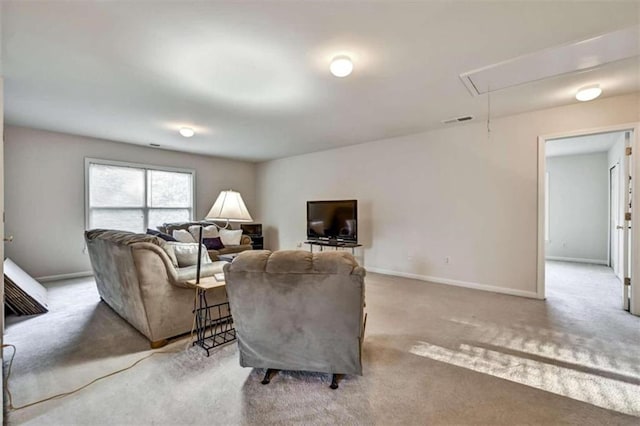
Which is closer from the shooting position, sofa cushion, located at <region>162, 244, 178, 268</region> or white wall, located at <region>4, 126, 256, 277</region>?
sofa cushion, located at <region>162, 244, 178, 268</region>

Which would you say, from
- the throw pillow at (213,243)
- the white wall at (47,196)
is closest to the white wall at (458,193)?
the throw pillow at (213,243)

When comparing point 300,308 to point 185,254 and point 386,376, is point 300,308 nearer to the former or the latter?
point 386,376

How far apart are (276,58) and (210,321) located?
2416mm

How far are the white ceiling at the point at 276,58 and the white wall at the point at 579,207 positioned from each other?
13.1 feet

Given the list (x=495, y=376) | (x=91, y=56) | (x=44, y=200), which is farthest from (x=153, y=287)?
(x=44, y=200)

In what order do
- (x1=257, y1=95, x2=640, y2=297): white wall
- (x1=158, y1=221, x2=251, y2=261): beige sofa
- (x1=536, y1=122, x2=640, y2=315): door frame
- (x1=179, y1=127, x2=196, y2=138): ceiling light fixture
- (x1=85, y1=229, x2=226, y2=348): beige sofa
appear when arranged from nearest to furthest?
(x1=85, y1=229, x2=226, y2=348): beige sofa
(x1=536, y1=122, x2=640, y2=315): door frame
(x1=257, y1=95, x2=640, y2=297): white wall
(x1=179, y1=127, x2=196, y2=138): ceiling light fixture
(x1=158, y1=221, x2=251, y2=261): beige sofa

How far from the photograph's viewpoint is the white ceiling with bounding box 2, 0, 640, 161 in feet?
5.85

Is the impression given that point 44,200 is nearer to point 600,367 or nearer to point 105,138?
point 105,138

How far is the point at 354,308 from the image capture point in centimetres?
153

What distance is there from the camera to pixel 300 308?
1.60 m

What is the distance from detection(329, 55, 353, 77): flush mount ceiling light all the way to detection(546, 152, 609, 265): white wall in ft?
21.7

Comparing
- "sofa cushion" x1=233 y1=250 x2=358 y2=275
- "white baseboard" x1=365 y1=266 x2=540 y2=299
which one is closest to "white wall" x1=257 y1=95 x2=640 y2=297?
"white baseboard" x1=365 y1=266 x2=540 y2=299

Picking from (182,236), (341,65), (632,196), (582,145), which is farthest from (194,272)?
(582,145)

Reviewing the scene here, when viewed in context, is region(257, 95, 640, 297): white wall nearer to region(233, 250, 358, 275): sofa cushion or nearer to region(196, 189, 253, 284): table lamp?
region(196, 189, 253, 284): table lamp
